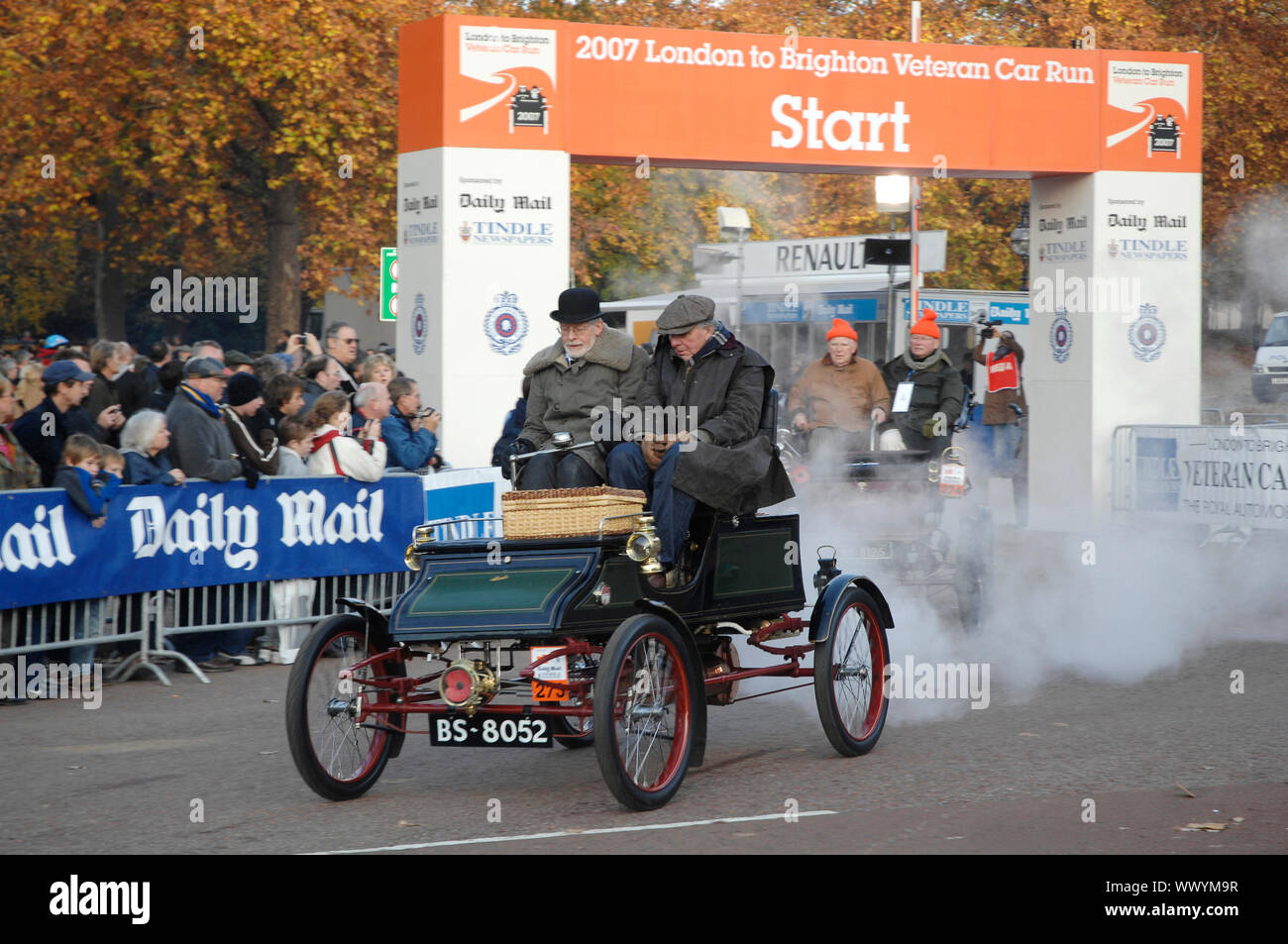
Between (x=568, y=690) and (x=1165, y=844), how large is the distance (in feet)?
7.89

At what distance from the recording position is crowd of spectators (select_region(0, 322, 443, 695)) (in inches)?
414

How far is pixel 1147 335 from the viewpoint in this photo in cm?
1811

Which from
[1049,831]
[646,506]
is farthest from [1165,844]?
[646,506]

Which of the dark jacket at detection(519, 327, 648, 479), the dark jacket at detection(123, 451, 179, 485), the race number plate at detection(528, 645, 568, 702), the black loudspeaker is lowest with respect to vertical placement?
the race number plate at detection(528, 645, 568, 702)

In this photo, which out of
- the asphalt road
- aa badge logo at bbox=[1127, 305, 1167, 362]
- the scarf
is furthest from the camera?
aa badge logo at bbox=[1127, 305, 1167, 362]

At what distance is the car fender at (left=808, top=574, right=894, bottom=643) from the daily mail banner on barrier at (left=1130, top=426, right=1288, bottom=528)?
7055 millimetres

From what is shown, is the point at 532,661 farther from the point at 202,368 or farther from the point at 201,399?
the point at 202,368

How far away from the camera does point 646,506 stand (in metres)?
7.51

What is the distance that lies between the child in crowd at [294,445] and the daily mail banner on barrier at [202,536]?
241 millimetres

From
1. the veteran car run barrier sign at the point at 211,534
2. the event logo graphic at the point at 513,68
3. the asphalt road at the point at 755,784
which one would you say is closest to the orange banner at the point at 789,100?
the event logo graphic at the point at 513,68

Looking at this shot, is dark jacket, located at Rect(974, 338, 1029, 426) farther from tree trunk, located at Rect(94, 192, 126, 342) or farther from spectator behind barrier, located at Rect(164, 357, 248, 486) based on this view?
tree trunk, located at Rect(94, 192, 126, 342)

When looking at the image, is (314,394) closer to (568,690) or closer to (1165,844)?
(568,690)

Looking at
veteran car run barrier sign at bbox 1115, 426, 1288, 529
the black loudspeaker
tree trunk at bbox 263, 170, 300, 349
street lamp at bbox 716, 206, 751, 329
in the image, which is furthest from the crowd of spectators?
tree trunk at bbox 263, 170, 300, 349

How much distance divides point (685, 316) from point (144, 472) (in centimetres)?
468
